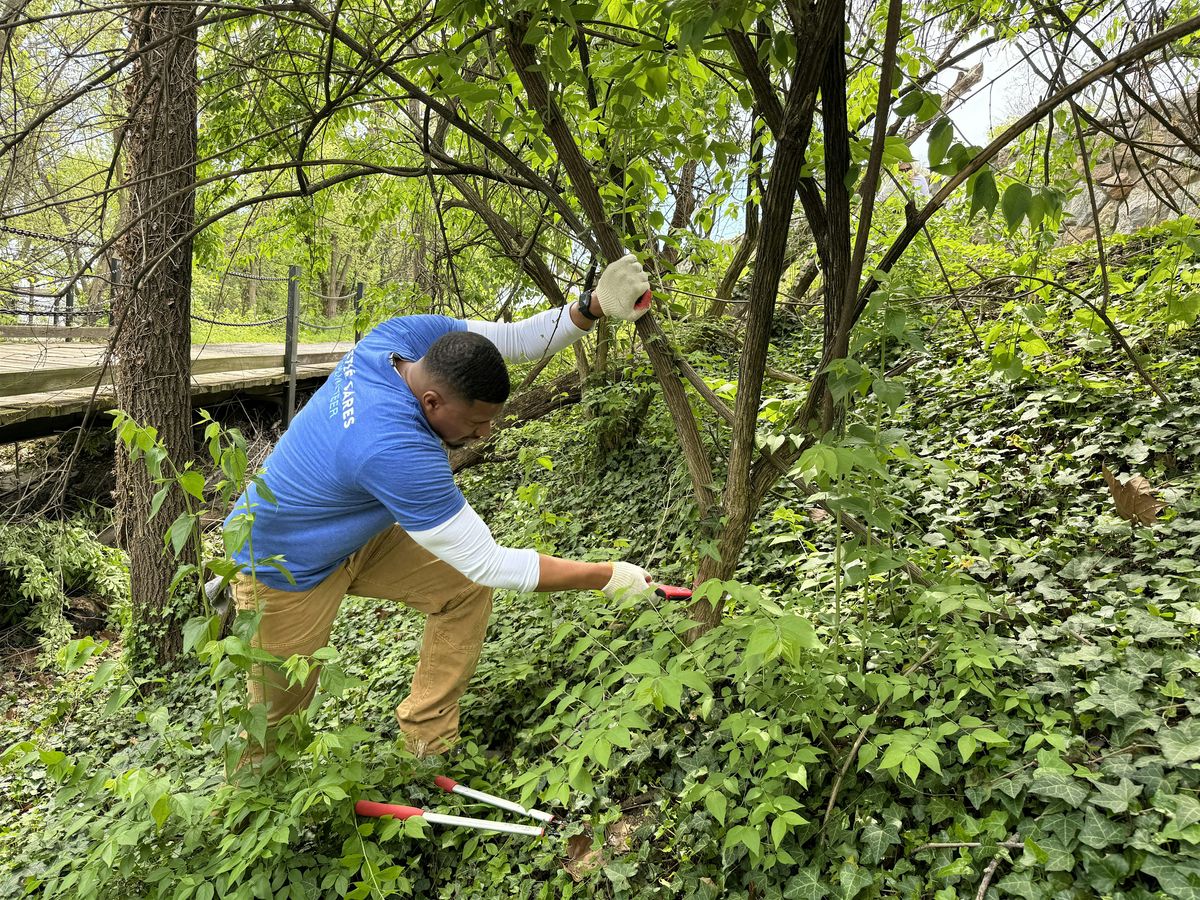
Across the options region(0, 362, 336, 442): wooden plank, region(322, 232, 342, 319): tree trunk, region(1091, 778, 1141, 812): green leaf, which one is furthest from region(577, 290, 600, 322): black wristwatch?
region(322, 232, 342, 319): tree trunk

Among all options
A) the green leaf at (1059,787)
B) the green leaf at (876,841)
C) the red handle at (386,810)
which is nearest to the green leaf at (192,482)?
the red handle at (386,810)

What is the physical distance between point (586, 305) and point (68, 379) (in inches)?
242

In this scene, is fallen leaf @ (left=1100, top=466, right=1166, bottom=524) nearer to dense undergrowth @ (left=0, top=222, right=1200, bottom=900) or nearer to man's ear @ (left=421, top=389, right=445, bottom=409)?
dense undergrowth @ (left=0, top=222, right=1200, bottom=900)

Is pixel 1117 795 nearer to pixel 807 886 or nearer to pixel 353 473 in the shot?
pixel 807 886

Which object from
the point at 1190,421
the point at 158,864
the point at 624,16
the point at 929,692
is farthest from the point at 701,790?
the point at 624,16

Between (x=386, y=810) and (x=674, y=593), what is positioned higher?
(x=674, y=593)

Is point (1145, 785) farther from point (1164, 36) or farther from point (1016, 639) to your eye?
point (1164, 36)

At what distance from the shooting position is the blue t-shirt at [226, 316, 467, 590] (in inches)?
97.0

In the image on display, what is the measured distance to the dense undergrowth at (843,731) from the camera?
174 centimetres

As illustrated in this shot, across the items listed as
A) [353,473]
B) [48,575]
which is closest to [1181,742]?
[353,473]

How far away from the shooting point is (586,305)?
3.02 meters

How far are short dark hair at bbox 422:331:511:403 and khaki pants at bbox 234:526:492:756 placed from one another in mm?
882

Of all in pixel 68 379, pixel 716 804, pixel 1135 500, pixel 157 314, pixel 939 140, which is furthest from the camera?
pixel 68 379

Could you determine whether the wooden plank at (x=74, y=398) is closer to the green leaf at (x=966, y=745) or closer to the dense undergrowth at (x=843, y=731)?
the dense undergrowth at (x=843, y=731)
